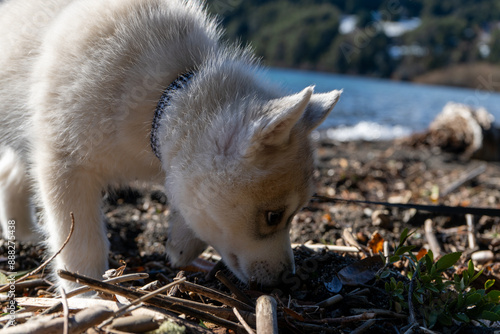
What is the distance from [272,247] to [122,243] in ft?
4.90

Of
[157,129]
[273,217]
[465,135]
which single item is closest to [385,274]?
[273,217]

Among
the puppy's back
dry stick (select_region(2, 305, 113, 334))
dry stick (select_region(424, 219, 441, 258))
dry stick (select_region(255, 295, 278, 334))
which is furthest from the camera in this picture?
dry stick (select_region(424, 219, 441, 258))

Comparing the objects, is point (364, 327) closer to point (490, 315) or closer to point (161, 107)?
point (490, 315)

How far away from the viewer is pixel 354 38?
90.6ft

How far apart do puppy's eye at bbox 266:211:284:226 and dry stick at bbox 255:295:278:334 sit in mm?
516

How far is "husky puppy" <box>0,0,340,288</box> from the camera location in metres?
2.12

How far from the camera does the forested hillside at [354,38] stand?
97.2ft

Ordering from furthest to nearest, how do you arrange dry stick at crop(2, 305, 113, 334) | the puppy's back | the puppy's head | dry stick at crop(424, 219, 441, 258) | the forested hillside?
the forested hillside
dry stick at crop(424, 219, 441, 258)
the puppy's back
the puppy's head
dry stick at crop(2, 305, 113, 334)

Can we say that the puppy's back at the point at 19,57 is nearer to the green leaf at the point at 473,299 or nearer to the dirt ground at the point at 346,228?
the dirt ground at the point at 346,228

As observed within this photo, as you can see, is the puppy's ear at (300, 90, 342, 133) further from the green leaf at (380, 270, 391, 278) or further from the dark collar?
the green leaf at (380, 270, 391, 278)

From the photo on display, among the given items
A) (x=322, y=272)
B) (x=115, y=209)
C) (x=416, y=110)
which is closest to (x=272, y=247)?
(x=322, y=272)

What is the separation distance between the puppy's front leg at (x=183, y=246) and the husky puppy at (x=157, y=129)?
0.6 inches

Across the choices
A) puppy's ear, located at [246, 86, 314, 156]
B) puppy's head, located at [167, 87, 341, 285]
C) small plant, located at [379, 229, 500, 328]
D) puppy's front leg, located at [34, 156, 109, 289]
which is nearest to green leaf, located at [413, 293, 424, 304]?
small plant, located at [379, 229, 500, 328]

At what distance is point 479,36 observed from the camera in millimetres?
27094
